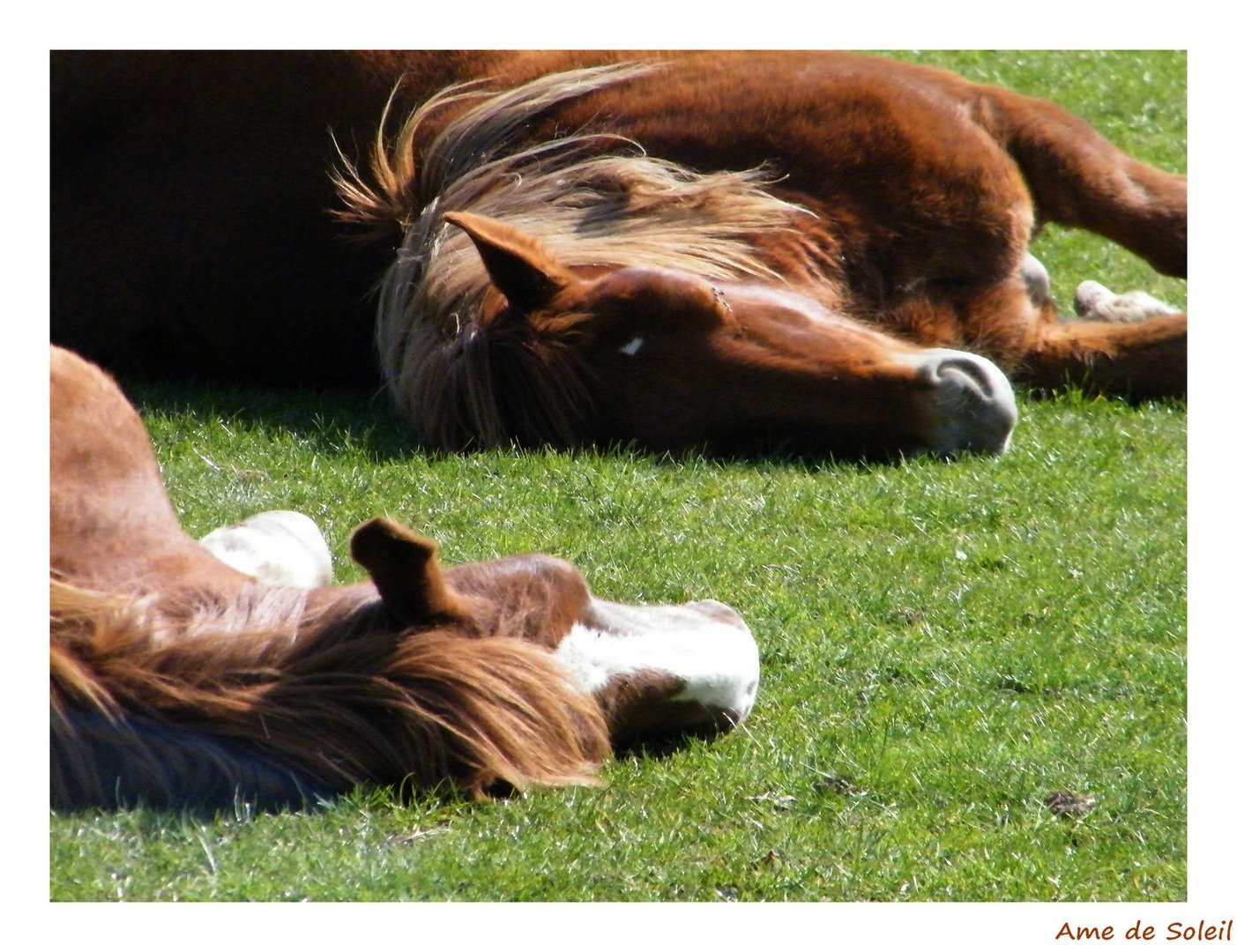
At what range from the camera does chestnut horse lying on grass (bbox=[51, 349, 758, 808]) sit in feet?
10.8

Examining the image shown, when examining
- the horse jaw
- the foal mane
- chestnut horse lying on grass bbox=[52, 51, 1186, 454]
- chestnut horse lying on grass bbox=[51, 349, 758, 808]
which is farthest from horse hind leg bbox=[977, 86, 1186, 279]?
chestnut horse lying on grass bbox=[51, 349, 758, 808]

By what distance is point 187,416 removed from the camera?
6418 millimetres

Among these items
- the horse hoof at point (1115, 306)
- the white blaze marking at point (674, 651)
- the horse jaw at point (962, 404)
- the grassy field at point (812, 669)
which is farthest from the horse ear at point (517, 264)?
the horse hoof at point (1115, 306)

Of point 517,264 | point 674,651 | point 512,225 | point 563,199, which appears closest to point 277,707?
point 674,651

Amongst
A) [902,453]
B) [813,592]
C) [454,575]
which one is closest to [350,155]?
[902,453]

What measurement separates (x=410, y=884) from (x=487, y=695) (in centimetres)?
41

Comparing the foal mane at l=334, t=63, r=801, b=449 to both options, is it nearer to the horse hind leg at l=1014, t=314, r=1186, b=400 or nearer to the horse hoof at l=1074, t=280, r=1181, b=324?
the horse hind leg at l=1014, t=314, r=1186, b=400

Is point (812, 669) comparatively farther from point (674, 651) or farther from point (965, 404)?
point (965, 404)

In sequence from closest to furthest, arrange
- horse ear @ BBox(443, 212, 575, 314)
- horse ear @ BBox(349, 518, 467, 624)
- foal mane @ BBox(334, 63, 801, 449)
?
horse ear @ BBox(349, 518, 467, 624) → horse ear @ BBox(443, 212, 575, 314) → foal mane @ BBox(334, 63, 801, 449)

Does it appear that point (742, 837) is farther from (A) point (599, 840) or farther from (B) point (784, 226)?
(B) point (784, 226)

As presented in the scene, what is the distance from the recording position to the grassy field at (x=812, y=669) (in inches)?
131

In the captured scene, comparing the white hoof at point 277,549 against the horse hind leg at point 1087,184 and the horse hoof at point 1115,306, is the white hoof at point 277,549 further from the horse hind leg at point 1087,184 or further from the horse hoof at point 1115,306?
Result: the horse hoof at point 1115,306

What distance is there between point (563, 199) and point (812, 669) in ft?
9.47

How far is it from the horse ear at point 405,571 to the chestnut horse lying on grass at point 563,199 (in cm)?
279
